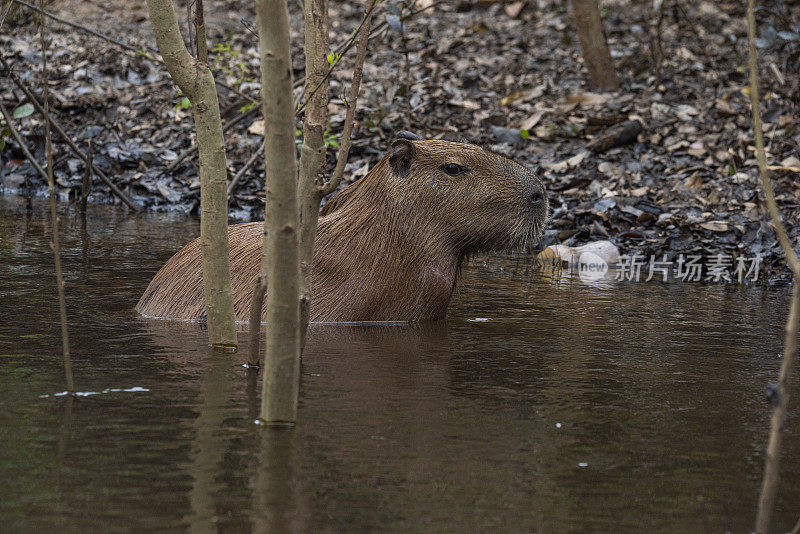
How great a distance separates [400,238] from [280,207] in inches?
102

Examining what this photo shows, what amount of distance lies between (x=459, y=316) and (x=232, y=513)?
3.60 meters

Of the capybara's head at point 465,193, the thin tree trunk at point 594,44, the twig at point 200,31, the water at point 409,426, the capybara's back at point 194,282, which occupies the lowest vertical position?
the water at point 409,426

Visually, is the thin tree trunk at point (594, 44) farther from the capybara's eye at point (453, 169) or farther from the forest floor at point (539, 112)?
the capybara's eye at point (453, 169)

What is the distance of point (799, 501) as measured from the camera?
10.3 feet

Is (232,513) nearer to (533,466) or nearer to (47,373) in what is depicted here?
(533,466)

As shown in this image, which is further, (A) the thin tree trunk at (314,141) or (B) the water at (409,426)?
(A) the thin tree trunk at (314,141)

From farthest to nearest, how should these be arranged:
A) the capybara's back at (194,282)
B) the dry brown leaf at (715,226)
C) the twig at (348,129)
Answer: the dry brown leaf at (715,226), the capybara's back at (194,282), the twig at (348,129)

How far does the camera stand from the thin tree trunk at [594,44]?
11737 mm

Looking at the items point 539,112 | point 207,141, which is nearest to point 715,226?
point 539,112

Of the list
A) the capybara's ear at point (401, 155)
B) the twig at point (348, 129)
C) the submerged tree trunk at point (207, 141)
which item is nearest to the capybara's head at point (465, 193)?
the capybara's ear at point (401, 155)

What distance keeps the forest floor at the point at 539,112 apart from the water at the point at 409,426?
3.11 metres

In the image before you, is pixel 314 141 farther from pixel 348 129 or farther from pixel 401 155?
pixel 401 155

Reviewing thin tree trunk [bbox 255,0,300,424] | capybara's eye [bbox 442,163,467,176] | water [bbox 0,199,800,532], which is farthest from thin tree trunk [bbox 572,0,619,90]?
thin tree trunk [bbox 255,0,300,424]

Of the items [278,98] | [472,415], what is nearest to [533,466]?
[472,415]
